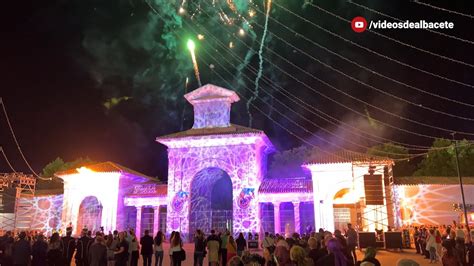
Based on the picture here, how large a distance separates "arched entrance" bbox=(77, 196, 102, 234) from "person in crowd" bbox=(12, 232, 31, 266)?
75.2 feet

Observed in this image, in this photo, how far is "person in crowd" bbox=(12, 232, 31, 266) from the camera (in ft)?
35.3

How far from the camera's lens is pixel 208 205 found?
3353 cm

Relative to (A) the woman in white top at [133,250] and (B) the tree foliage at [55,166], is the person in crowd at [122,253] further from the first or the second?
(B) the tree foliage at [55,166]

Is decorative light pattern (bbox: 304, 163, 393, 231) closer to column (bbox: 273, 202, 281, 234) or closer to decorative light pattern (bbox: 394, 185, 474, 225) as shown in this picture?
decorative light pattern (bbox: 394, 185, 474, 225)

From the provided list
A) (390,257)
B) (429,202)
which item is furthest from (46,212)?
(429,202)

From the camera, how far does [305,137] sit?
5031cm

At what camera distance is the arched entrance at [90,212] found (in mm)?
33094

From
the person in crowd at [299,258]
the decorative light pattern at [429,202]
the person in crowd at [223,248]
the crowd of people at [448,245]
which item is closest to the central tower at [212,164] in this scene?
the decorative light pattern at [429,202]

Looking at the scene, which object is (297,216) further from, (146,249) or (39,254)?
(39,254)

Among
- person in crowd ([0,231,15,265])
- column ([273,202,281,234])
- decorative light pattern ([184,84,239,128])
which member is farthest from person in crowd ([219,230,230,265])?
decorative light pattern ([184,84,239,128])

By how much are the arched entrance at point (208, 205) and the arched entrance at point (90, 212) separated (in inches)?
319

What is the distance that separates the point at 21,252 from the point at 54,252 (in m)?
0.90

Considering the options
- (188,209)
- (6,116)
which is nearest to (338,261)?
(188,209)

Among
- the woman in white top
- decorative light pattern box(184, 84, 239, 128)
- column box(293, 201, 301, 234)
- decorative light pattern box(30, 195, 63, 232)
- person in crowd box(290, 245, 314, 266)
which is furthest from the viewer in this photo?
decorative light pattern box(30, 195, 63, 232)
